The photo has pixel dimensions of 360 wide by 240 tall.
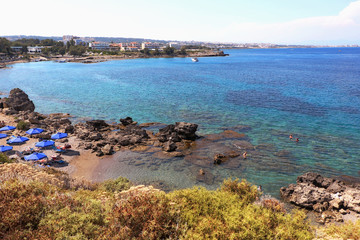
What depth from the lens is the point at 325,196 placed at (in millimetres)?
21578

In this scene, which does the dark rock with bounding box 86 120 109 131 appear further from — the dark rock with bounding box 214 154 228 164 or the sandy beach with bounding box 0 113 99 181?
the dark rock with bounding box 214 154 228 164

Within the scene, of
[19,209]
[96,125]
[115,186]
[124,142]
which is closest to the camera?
[19,209]

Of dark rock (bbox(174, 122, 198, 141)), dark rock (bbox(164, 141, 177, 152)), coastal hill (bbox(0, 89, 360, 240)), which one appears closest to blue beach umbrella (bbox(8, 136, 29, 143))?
coastal hill (bbox(0, 89, 360, 240))

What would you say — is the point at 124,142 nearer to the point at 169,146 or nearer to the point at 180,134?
the point at 169,146

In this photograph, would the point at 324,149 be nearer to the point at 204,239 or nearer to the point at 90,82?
the point at 204,239

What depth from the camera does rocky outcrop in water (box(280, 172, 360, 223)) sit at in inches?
803

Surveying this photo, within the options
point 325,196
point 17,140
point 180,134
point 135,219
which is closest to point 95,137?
point 17,140

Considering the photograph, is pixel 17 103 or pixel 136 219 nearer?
pixel 136 219

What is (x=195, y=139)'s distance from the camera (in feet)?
119

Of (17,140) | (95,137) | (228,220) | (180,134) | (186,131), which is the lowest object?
(95,137)

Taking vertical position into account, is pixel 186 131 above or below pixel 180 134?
above

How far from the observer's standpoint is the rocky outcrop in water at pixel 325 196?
20391 mm

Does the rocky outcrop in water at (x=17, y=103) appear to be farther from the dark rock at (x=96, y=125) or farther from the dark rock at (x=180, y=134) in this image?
the dark rock at (x=180, y=134)

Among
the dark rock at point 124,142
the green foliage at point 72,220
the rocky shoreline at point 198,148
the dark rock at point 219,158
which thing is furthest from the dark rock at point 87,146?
the green foliage at point 72,220
